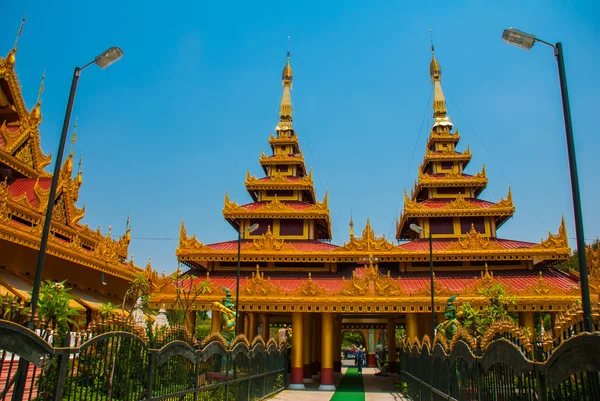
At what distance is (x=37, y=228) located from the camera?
66.7 feet

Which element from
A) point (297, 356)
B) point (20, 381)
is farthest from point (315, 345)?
point (20, 381)

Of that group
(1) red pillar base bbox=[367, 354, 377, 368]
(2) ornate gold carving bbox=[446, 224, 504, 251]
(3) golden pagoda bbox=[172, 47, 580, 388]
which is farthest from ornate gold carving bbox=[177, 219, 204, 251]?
(1) red pillar base bbox=[367, 354, 377, 368]

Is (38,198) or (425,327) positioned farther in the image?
(425,327)

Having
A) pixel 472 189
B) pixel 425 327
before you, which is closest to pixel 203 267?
pixel 425 327

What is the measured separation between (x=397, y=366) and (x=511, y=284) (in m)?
12.5

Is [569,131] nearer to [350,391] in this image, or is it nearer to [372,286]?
[372,286]

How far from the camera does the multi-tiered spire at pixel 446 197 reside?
28422 mm

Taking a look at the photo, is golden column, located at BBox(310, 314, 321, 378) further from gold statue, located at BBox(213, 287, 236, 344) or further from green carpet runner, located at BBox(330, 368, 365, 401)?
gold statue, located at BBox(213, 287, 236, 344)

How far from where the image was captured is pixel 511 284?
2369 centimetres

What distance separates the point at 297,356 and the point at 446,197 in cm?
1463

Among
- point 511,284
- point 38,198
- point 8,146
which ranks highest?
point 8,146

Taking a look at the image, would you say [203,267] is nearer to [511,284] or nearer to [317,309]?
[317,309]

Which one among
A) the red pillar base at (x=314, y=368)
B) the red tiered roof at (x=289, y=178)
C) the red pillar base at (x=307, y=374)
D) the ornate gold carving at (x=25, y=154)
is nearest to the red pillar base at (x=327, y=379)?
the red pillar base at (x=307, y=374)

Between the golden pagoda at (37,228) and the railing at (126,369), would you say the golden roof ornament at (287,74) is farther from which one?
the railing at (126,369)
